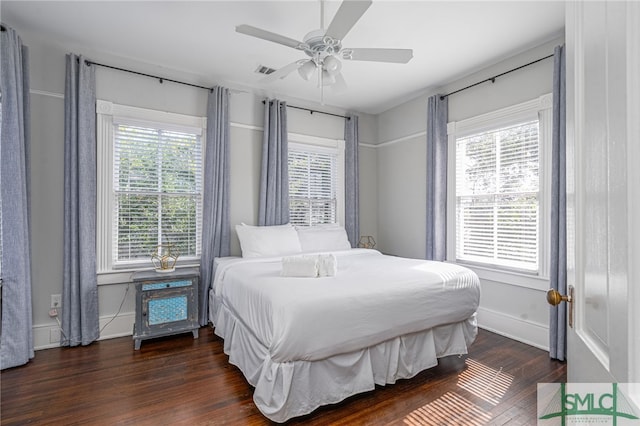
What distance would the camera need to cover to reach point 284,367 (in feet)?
6.06

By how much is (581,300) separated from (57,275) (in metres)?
3.86

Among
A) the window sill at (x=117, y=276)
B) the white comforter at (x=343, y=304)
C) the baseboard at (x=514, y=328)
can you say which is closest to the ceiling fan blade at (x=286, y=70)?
the white comforter at (x=343, y=304)

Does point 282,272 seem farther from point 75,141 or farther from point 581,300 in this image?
point 75,141

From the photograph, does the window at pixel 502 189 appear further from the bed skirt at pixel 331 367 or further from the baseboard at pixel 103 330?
the baseboard at pixel 103 330

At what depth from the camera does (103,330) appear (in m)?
3.20

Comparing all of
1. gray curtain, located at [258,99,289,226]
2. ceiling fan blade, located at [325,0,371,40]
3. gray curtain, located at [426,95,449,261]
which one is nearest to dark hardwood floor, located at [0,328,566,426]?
gray curtain, located at [426,95,449,261]

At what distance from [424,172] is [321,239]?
5.28 feet


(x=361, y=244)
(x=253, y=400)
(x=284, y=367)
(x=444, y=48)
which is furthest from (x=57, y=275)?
(x=444, y=48)

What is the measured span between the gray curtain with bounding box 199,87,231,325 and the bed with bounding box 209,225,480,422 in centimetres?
80

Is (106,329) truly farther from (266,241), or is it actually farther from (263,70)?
(263,70)

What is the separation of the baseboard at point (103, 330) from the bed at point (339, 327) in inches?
47.4

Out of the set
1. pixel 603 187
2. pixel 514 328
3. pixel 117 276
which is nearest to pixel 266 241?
pixel 117 276

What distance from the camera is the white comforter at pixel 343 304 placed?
1848mm

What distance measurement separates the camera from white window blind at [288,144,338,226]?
4.38 m
